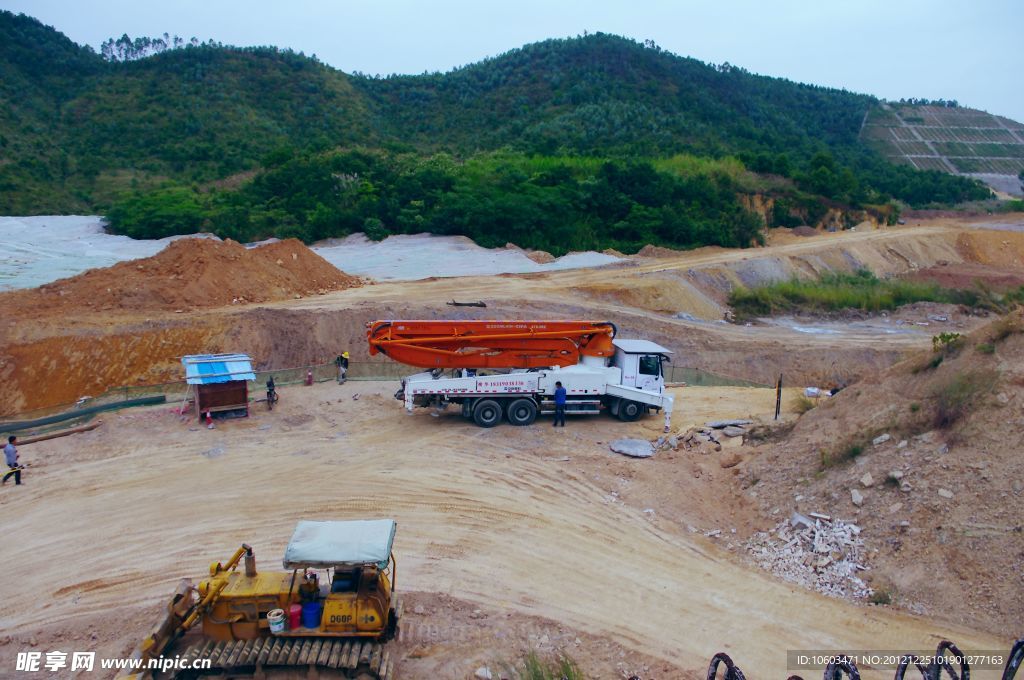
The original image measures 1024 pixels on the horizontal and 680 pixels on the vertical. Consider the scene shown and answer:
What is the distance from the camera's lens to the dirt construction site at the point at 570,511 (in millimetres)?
9562

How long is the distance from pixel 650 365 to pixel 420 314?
10607 millimetres

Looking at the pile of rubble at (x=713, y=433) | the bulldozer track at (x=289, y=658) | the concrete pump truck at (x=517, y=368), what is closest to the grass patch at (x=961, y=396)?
the pile of rubble at (x=713, y=433)

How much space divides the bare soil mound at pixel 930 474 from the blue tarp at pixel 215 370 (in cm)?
1180

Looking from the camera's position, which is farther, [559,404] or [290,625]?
[559,404]

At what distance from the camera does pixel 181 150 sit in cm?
6088

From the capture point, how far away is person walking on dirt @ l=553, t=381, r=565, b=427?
17.7m

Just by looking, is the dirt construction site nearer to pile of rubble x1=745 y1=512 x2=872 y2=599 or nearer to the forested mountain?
pile of rubble x1=745 y1=512 x2=872 y2=599

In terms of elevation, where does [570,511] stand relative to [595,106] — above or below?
below

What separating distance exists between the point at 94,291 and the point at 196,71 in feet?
176

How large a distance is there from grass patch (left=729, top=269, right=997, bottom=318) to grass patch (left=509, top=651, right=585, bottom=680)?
25.1m

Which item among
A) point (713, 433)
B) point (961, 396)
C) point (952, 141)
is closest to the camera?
A: point (961, 396)

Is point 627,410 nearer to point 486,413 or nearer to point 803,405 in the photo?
point 486,413

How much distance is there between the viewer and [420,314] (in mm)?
26344

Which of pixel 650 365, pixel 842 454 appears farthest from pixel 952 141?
pixel 842 454
